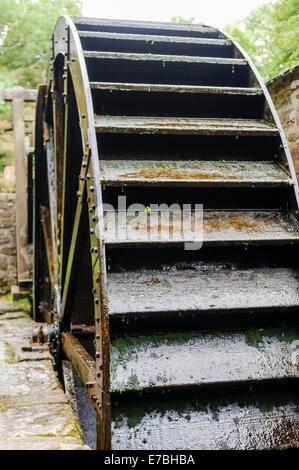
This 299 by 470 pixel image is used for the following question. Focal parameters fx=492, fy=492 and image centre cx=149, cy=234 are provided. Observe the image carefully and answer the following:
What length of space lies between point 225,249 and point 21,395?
1.44 metres

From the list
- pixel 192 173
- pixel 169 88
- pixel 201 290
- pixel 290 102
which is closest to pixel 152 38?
pixel 169 88

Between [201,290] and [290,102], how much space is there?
2.05 m

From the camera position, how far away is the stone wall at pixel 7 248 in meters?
8.80

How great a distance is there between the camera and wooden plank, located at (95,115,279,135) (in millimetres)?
2639

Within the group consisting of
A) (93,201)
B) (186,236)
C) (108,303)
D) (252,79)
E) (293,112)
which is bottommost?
(108,303)

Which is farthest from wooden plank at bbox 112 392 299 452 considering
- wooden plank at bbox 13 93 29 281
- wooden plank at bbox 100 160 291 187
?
wooden plank at bbox 13 93 29 281

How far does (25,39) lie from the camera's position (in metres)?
18.0

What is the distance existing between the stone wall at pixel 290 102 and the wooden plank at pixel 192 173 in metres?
0.95

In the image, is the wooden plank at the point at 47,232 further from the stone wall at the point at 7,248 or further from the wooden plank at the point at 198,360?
the stone wall at the point at 7,248

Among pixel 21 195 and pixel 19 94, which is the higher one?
pixel 19 94

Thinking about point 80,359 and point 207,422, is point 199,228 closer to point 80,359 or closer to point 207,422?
point 207,422
